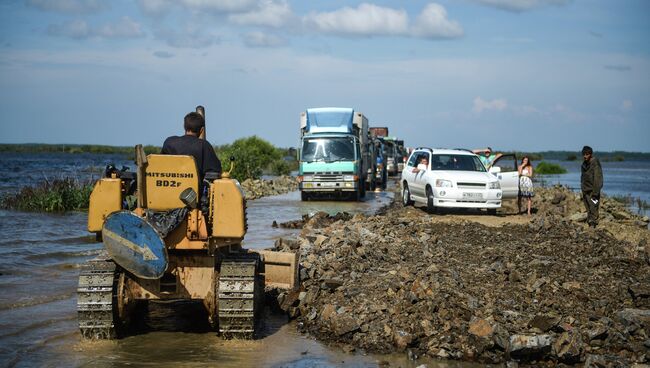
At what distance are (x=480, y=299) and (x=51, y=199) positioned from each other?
20.5m

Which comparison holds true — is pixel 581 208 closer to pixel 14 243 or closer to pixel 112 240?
pixel 14 243

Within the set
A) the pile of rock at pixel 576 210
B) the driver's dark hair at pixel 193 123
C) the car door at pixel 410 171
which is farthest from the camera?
the car door at pixel 410 171

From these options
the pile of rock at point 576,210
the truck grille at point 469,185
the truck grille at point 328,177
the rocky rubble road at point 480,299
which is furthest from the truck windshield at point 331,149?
the rocky rubble road at point 480,299

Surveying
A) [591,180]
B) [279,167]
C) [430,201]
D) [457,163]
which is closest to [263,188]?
[457,163]

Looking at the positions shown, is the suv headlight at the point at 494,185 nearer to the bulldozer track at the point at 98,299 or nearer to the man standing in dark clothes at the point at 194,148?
the man standing in dark clothes at the point at 194,148

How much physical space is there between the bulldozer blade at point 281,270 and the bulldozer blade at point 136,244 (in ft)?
8.60

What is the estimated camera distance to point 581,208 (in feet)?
85.5

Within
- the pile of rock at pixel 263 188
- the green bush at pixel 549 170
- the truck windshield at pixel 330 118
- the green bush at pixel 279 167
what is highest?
the truck windshield at pixel 330 118

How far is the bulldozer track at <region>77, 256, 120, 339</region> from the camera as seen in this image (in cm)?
809

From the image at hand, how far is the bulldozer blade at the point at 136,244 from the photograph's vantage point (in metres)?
7.76

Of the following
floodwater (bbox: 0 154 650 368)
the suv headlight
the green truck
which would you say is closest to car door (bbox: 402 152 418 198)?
the green truck

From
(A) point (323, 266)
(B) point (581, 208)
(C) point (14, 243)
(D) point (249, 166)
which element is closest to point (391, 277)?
(A) point (323, 266)

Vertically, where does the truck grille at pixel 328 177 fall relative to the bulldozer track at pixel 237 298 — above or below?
above

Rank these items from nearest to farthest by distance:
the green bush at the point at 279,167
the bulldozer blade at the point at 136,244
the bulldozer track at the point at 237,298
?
the bulldozer blade at the point at 136,244
the bulldozer track at the point at 237,298
the green bush at the point at 279,167
